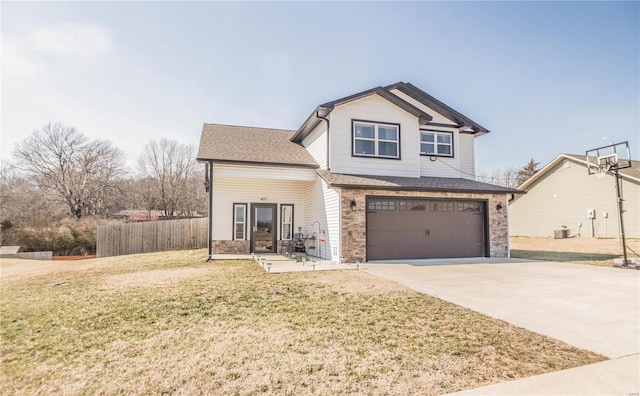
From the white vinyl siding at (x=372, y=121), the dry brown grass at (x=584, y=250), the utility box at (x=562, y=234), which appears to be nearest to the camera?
the white vinyl siding at (x=372, y=121)

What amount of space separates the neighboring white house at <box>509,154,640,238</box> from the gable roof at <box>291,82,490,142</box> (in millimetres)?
9556

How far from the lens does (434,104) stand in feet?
45.4

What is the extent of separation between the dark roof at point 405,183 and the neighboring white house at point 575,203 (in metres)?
9.99

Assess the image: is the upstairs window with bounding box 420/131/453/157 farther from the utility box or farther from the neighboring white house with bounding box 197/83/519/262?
the utility box

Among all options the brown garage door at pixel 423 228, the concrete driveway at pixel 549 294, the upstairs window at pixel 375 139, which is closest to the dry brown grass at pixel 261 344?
the concrete driveway at pixel 549 294

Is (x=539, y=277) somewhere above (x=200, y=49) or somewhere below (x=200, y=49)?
below

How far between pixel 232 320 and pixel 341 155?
8.37 meters

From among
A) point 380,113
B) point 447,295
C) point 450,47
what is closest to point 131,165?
point 380,113

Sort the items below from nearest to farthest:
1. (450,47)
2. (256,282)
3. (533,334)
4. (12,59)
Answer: (533,334) < (256,282) < (12,59) < (450,47)

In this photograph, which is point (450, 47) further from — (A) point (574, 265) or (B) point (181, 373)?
(B) point (181, 373)

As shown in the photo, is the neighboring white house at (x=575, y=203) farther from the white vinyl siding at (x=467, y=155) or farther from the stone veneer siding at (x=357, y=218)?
the stone veneer siding at (x=357, y=218)

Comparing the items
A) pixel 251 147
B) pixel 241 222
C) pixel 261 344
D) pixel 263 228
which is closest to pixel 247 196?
pixel 241 222

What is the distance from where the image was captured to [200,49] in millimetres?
10539

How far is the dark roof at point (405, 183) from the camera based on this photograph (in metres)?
10.7
